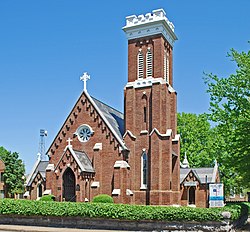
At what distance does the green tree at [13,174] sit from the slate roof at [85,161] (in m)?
30.9

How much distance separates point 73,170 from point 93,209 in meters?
9.34

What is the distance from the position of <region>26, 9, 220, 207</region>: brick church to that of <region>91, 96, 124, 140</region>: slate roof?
0.19 metres

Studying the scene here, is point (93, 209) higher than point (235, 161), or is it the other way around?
point (235, 161)

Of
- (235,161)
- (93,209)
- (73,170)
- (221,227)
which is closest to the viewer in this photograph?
(221,227)

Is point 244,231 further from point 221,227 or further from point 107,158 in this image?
point 107,158

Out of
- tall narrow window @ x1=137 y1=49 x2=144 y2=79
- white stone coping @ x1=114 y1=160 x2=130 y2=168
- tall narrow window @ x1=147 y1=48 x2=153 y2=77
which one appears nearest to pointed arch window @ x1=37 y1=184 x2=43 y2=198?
white stone coping @ x1=114 y1=160 x2=130 y2=168

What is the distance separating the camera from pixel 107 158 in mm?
36594

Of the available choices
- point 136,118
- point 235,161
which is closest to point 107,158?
point 136,118

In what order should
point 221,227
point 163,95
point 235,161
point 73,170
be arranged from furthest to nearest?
point 163,95 < point 73,170 < point 235,161 < point 221,227

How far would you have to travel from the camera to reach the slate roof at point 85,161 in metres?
35.6

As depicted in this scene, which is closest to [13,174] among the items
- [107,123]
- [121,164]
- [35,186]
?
[35,186]

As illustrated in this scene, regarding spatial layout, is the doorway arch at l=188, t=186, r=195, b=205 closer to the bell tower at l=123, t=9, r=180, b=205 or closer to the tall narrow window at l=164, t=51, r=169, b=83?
the bell tower at l=123, t=9, r=180, b=205

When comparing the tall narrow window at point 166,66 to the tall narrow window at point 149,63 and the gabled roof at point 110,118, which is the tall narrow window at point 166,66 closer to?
the tall narrow window at point 149,63

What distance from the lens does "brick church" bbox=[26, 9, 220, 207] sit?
35.4m
